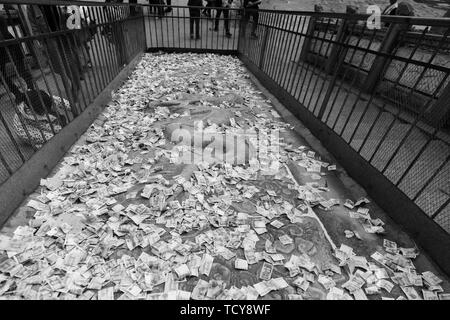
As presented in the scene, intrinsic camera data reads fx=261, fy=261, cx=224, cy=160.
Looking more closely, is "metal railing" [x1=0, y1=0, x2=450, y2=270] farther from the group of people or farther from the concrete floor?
the group of people

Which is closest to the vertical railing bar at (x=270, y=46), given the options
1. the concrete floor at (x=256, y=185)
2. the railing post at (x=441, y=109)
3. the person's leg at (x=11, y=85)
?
the concrete floor at (x=256, y=185)

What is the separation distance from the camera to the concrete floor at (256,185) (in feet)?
7.29

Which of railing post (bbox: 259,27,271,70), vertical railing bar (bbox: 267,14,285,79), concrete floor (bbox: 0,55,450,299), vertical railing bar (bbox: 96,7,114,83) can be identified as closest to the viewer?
concrete floor (bbox: 0,55,450,299)

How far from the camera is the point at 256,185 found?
10.4ft

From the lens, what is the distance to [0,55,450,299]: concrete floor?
2.22 metres

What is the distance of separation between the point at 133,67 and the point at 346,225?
6822mm

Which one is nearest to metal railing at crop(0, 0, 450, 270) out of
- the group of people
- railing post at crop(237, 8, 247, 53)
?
the group of people

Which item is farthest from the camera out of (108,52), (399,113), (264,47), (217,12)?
(217,12)

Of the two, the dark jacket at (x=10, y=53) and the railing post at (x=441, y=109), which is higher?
the dark jacket at (x=10, y=53)

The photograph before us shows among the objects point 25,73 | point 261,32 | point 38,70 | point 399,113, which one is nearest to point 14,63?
point 25,73

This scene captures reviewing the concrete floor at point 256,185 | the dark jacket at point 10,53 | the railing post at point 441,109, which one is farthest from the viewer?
the railing post at point 441,109

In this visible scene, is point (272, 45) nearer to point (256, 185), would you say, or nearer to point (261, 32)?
point (261, 32)

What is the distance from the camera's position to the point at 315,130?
421 centimetres

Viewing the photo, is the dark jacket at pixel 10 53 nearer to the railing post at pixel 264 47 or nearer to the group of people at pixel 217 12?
the railing post at pixel 264 47
